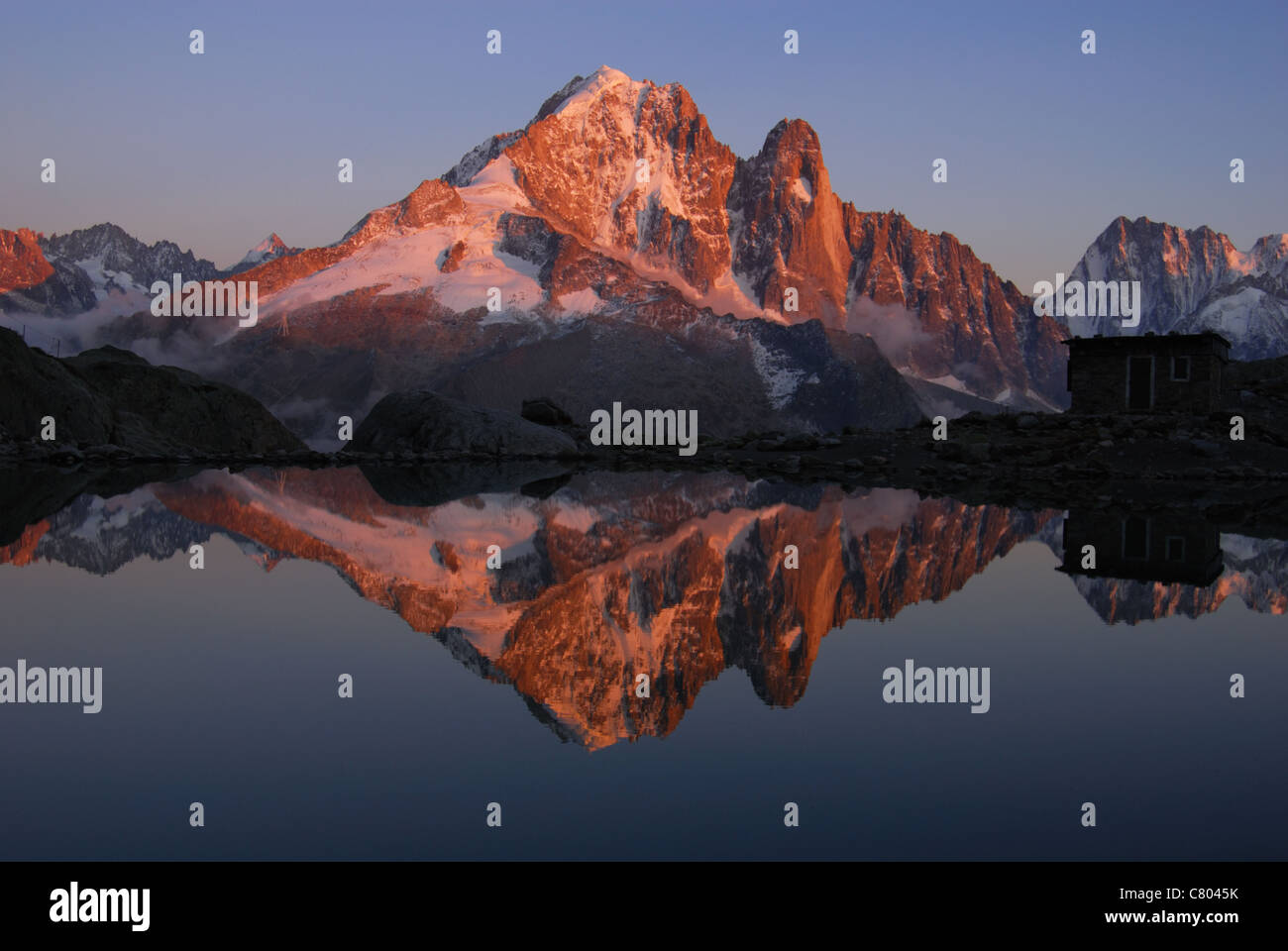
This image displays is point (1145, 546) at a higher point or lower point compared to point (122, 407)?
lower

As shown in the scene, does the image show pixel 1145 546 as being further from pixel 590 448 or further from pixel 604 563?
pixel 590 448

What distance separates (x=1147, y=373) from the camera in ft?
151

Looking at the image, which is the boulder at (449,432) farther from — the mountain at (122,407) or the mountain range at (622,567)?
the mountain range at (622,567)

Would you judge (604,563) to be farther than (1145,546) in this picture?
No

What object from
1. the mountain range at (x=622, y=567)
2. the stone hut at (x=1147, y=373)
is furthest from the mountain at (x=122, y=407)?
the stone hut at (x=1147, y=373)

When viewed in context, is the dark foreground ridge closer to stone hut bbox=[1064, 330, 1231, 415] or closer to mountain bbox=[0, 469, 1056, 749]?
stone hut bbox=[1064, 330, 1231, 415]

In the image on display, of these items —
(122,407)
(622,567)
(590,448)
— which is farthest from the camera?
(590,448)

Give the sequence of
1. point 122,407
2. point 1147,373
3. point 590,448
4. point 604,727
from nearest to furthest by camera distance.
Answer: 1. point 604,727
2. point 1147,373
3. point 122,407
4. point 590,448

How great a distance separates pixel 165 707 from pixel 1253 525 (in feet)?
60.1

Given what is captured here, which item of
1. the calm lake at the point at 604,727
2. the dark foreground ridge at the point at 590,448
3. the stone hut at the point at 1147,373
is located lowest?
the calm lake at the point at 604,727

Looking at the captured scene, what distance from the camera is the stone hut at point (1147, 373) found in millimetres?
45219

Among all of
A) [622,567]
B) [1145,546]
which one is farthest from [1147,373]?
[622,567]

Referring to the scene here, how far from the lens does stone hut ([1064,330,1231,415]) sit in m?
45.2
